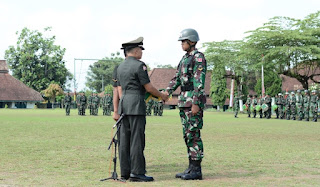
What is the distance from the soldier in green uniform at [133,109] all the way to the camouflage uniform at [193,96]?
0.41m

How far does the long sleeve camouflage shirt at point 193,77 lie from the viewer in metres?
7.38

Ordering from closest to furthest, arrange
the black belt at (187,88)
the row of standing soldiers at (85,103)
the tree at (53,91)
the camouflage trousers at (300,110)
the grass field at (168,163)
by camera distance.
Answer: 1. the grass field at (168,163)
2. the black belt at (187,88)
3. the camouflage trousers at (300,110)
4. the row of standing soldiers at (85,103)
5. the tree at (53,91)

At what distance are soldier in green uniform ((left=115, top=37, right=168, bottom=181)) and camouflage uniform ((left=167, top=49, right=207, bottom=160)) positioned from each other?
1.34 ft

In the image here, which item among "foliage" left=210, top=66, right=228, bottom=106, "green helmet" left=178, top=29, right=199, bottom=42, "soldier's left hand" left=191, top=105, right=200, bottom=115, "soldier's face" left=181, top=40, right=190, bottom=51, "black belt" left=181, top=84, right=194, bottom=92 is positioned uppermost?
"foliage" left=210, top=66, right=228, bottom=106

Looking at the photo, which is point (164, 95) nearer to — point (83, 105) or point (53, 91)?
point (83, 105)

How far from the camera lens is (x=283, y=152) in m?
11.0

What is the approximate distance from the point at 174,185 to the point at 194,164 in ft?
2.62

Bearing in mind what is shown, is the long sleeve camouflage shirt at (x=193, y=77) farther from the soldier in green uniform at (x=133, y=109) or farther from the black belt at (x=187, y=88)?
the soldier in green uniform at (x=133, y=109)

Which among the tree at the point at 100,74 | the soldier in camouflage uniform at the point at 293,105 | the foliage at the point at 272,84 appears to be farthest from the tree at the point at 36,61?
the soldier in camouflage uniform at the point at 293,105

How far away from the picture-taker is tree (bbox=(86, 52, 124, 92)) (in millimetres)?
108688

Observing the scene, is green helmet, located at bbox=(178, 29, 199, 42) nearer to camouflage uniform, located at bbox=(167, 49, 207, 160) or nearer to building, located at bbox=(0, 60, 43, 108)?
camouflage uniform, located at bbox=(167, 49, 207, 160)

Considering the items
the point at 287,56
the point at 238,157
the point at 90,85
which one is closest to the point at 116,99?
the point at 238,157

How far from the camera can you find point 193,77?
7.51 meters

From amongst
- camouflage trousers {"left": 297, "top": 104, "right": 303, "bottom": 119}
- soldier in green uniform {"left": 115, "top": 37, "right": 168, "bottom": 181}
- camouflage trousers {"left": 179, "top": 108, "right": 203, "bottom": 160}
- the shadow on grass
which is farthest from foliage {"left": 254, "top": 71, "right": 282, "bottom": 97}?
soldier in green uniform {"left": 115, "top": 37, "right": 168, "bottom": 181}
